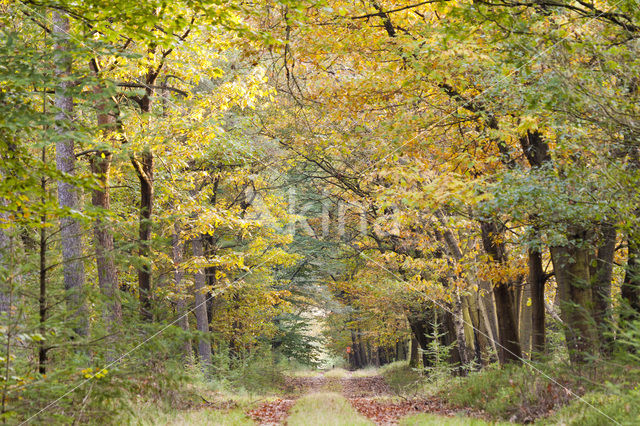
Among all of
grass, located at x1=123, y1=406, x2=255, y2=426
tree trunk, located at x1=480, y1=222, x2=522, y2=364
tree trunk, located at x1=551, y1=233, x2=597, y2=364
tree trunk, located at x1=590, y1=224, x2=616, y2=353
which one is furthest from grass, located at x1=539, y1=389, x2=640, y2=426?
grass, located at x1=123, y1=406, x2=255, y2=426

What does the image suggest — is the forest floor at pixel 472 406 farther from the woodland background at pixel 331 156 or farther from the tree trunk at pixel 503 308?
the tree trunk at pixel 503 308

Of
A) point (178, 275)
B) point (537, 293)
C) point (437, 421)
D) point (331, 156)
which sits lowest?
point (437, 421)

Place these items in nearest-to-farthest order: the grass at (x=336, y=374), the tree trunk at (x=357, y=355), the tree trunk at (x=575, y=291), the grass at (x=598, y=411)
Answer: the grass at (x=598, y=411) → the tree trunk at (x=575, y=291) → the grass at (x=336, y=374) → the tree trunk at (x=357, y=355)

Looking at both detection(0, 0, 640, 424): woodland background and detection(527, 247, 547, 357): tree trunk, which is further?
detection(527, 247, 547, 357): tree trunk

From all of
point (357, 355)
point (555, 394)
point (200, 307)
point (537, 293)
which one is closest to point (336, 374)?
point (357, 355)

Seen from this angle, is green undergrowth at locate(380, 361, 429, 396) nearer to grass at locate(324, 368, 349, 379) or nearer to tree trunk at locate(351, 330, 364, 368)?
grass at locate(324, 368, 349, 379)

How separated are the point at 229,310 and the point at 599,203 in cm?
2009

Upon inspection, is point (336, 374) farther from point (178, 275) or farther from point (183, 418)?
point (183, 418)

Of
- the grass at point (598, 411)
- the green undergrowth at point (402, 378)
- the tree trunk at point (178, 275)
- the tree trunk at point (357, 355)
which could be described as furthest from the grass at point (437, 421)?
the tree trunk at point (357, 355)

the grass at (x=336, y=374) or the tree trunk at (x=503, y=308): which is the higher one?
the tree trunk at (x=503, y=308)

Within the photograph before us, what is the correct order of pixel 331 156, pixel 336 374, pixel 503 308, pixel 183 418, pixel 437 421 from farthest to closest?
pixel 336 374, pixel 331 156, pixel 503 308, pixel 437 421, pixel 183 418

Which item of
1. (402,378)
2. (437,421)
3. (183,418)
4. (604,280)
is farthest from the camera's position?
(402,378)

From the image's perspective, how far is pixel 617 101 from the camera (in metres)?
5.81

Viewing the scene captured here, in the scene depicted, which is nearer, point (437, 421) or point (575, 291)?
point (437, 421)
